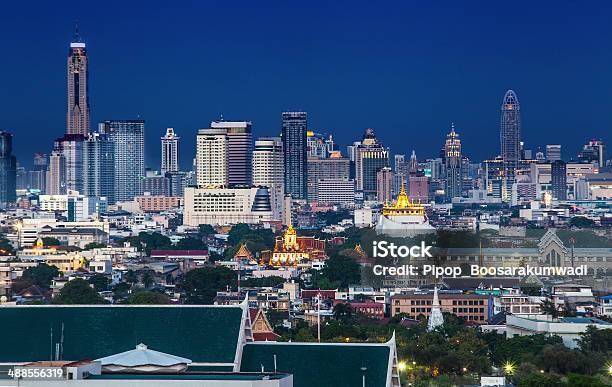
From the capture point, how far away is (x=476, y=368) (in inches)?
1652

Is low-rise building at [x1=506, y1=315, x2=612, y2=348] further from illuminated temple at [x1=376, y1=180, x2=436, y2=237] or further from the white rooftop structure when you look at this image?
illuminated temple at [x1=376, y1=180, x2=436, y2=237]

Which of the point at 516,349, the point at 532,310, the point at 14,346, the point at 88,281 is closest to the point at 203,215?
the point at 88,281

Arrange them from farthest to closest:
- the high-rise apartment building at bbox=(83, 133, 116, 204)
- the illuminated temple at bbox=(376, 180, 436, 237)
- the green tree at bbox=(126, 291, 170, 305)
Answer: the high-rise apartment building at bbox=(83, 133, 116, 204) → the illuminated temple at bbox=(376, 180, 436, 237) → the green tree at bbox=(126, 291, 170, 305)

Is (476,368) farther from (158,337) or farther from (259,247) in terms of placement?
(259,247)

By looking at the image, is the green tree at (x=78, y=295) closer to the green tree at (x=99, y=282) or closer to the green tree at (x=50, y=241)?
the green tree at (x=99, y=282)

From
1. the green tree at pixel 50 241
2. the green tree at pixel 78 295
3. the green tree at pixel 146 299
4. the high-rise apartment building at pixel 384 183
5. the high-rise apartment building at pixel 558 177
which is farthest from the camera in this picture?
the high-rise apartment building at pixel 558 177

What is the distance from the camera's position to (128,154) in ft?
620

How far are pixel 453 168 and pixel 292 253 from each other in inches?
4060

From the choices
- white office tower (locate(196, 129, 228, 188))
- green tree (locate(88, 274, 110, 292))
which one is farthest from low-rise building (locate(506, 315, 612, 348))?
white office tower (locate(196, 129, 228, 188))

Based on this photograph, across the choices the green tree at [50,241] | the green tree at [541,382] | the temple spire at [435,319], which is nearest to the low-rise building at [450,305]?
the temple spire at [435,319]

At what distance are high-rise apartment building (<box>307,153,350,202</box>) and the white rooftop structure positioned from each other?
156533mm

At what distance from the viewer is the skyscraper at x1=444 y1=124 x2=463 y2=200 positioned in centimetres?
18900

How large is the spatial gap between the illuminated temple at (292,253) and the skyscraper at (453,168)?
91.4 metres

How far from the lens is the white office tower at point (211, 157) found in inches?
6275
